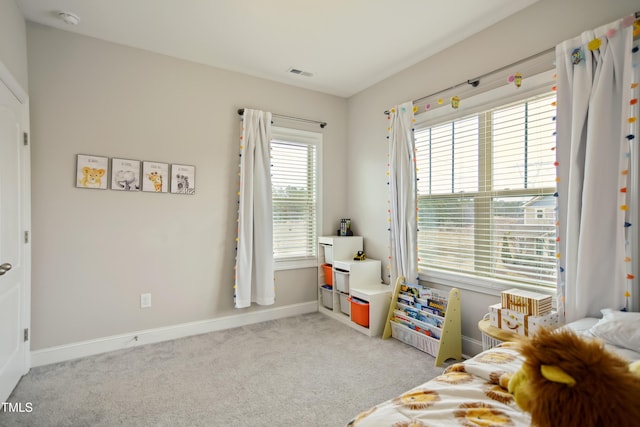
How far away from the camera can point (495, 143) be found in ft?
8.55

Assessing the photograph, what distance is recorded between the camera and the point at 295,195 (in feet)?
12.8

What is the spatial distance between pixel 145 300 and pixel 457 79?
3.49 metres

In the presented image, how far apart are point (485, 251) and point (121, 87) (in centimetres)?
349

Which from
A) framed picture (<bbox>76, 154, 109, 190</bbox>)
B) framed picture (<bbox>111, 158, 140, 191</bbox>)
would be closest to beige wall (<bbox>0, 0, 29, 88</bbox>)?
framed picture (<bbox>76, 154, 109, 190</bbox>)

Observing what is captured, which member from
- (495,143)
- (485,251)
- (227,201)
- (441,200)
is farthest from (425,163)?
(227,201)

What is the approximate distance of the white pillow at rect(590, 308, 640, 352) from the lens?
1.45 metres

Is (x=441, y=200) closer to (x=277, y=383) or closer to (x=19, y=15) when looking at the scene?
(x=277, y=383)

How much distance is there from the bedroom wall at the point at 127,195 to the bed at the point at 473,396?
8.39ft

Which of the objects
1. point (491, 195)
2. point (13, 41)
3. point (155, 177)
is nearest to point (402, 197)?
point (491, 195)

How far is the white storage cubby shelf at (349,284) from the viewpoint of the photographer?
3191 millimetres

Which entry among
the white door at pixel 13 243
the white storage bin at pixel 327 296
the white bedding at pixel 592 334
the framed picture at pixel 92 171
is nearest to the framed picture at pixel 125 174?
the framed picture at pixel 92 171

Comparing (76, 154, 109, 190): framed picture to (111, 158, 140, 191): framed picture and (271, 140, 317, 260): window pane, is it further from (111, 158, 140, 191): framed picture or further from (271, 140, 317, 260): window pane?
(271, 140, 317, 260): window pane

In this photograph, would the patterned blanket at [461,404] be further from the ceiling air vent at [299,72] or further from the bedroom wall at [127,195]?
the ceiling air vent at [299,72]

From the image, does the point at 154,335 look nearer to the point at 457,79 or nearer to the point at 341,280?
the point at 341,280
